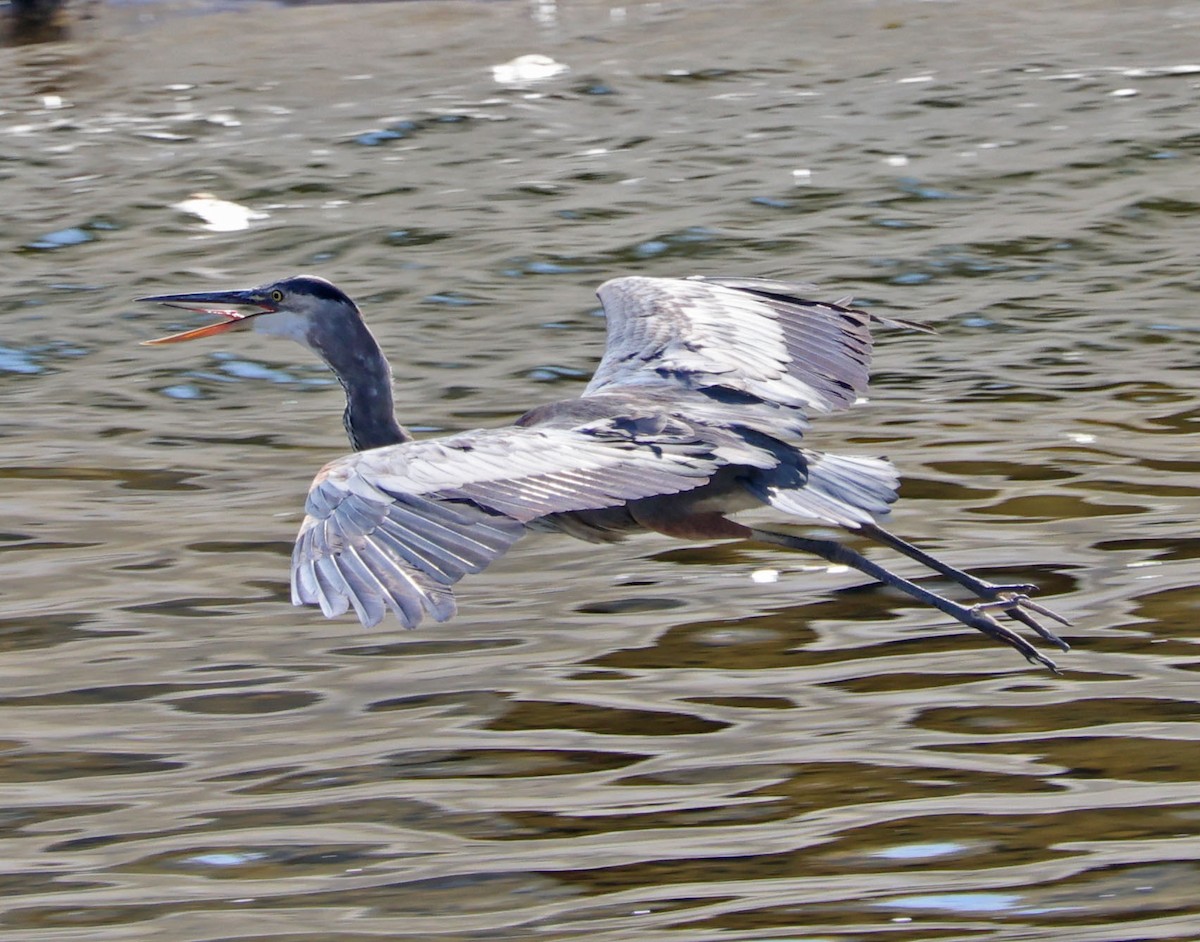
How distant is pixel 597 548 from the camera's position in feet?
22.1

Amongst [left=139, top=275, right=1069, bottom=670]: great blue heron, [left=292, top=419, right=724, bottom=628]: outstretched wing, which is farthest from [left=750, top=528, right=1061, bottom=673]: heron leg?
[left=292, top=419, right=724, bottom=628]: outstretched wing

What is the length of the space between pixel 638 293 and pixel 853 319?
698 mm

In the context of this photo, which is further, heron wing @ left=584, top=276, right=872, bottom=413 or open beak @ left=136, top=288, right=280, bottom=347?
open beak @ left=136, top=288, right=280, bottom=347

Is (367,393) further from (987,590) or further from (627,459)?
(987,590)

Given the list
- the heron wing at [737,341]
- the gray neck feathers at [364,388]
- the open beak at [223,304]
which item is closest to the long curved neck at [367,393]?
the gray neck feathers at [364,388]

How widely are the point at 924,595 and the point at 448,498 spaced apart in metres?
1.45

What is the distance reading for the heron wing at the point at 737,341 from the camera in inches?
235

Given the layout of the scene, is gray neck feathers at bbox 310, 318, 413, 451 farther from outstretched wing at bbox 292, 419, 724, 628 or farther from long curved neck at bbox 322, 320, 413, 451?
outstretched wing at bbox 292, 419, 724, 628

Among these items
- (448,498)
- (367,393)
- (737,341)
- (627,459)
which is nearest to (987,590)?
(737,341)

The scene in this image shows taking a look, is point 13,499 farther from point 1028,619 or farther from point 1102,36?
point 1102,36

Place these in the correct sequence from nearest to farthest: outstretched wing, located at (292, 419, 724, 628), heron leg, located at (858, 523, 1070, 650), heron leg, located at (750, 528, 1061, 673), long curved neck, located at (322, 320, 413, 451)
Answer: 1. outstretched wing, located at (292, 419, 724, 628)
2. heron leg, located at (750, 528, 1061, 673)
3. heron leg, located at (858, 523, 1070, 650)
4. long curved neck, located at (322, 320, 413, 451)

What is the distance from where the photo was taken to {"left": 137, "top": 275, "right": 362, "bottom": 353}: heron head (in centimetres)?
647

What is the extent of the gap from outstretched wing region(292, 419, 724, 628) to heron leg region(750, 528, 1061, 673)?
0.59 m

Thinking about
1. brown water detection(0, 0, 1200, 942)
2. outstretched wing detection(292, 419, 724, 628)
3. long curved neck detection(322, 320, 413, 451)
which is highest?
outstretched wing detection(292, 419, 724, 628)
